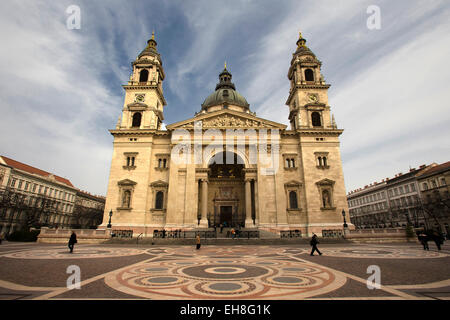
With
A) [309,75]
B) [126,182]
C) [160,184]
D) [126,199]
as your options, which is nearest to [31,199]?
[126,199]

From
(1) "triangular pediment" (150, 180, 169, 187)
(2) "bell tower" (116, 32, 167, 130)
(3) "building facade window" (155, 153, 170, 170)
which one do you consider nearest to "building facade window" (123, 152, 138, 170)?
(3) "building facade window" (155, 153, 170, 170)

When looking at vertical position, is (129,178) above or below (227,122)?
below

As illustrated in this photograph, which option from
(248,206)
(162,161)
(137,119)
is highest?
(137,119)

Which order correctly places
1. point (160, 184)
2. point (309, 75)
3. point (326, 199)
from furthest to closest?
point (309, 75) → point (160, 184) → point (326, 199)

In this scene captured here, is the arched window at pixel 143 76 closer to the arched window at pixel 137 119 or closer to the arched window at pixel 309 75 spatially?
the arched window at pixel 137 119

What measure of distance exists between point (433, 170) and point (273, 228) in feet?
153

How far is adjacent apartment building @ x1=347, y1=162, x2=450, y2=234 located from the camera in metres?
47.7

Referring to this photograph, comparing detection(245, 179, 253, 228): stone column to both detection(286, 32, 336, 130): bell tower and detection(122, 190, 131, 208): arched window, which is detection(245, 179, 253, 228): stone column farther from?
detection(122, 190, 131, 208): arched window

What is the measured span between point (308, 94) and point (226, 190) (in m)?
21.1

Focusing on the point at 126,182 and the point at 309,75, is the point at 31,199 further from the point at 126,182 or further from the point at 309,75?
the point at 309,75

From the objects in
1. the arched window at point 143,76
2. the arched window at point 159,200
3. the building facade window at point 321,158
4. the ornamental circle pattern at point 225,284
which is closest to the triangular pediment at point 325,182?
the building facade window at point 321,158

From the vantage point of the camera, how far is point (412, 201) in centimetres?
5572

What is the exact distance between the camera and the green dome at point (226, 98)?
166 feet
